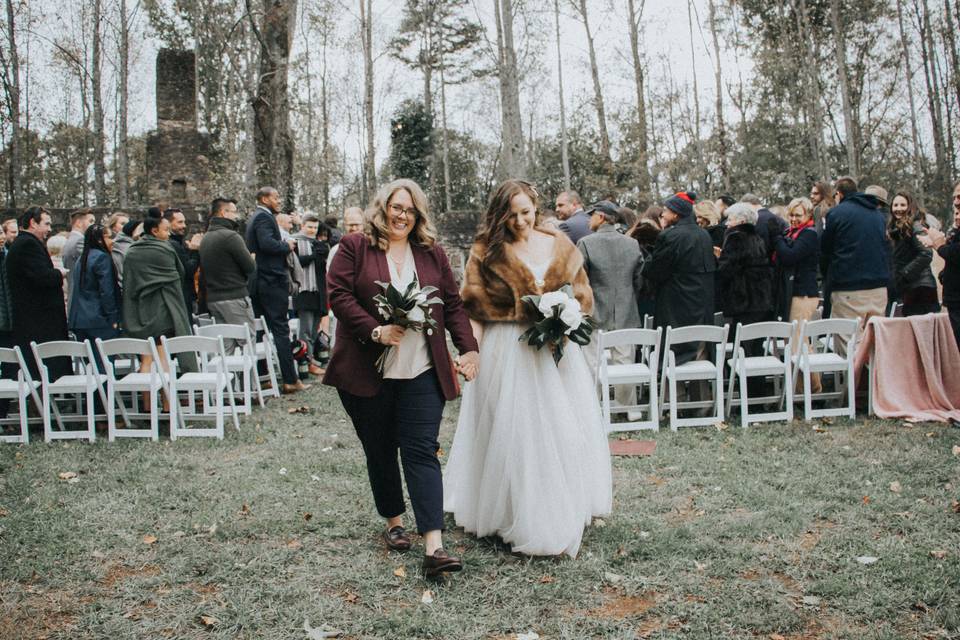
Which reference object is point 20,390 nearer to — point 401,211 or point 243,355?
point 243,355

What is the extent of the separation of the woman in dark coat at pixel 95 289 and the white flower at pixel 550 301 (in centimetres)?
565

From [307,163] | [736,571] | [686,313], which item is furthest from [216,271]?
[307,163]

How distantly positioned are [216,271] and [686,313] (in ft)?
17.5

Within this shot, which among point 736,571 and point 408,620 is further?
point 736,571

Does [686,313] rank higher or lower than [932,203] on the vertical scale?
lower

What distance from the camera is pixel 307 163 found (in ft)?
121

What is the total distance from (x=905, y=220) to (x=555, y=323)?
201 inches

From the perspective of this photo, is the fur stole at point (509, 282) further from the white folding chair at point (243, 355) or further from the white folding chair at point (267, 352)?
the white folding chair at point (267, 352)

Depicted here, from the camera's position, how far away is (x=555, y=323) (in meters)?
4.13

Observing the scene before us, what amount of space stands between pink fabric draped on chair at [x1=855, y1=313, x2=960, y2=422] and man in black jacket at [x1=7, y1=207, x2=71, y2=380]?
8086 millimetres

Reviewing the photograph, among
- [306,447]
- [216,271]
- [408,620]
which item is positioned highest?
[216,271]

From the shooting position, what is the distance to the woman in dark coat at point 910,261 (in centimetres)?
741

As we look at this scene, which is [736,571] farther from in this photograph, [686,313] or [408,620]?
[686,313]

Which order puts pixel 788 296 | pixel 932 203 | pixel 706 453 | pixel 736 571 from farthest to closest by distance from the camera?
pixel 932 203
pixel 788 296
pixel 706 453
pixel 736 571
